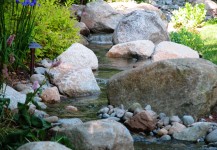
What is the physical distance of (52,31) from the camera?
1013 centimetres

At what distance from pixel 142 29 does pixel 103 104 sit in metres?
6.42

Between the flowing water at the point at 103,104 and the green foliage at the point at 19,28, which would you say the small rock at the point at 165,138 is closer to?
the flowing water at the point at 103,104

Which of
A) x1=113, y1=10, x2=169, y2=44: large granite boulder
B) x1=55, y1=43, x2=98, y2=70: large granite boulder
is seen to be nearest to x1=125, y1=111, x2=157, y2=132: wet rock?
x1=55, y1=43, x2=98, y2=70: large granite boulder

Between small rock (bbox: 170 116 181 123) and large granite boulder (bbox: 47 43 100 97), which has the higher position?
small rock (bbox: 170 116 181 123)

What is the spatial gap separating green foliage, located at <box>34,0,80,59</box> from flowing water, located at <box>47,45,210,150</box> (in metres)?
0.88

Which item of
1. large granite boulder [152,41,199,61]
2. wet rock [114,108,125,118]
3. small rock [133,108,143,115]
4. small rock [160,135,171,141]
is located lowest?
large granite boulder [152,41,199,61]

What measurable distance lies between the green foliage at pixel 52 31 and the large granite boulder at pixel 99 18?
512cm

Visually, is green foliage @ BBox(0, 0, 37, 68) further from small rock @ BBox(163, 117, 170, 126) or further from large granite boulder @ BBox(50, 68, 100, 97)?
small rock @ BBox(163, 117, 170, 126)

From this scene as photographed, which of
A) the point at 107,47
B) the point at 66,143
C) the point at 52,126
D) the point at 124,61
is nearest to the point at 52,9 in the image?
the point at 124,61

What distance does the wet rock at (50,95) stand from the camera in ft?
24.2

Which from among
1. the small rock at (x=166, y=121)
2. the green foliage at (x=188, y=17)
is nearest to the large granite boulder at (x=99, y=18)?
the green foliage at (x=188, y=17)

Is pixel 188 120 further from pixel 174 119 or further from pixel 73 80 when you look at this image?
pixel 73 80

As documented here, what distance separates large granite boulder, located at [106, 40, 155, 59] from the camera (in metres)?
12.1

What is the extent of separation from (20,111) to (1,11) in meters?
2.72
